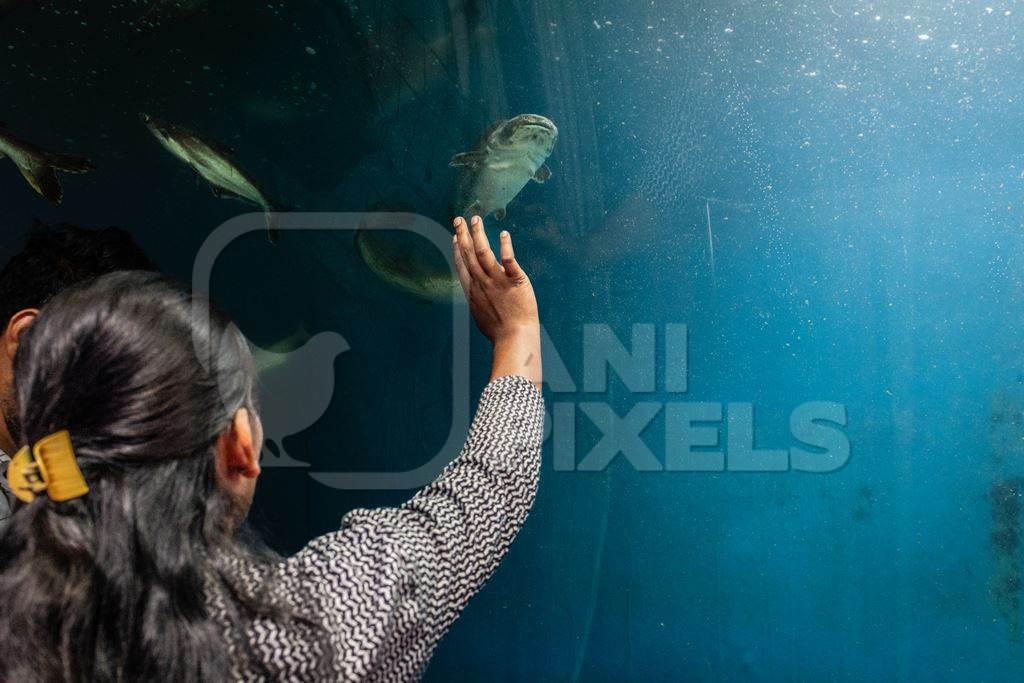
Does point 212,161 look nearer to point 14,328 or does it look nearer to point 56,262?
point 56,262

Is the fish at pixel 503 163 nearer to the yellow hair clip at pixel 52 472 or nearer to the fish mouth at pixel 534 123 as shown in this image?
the fish mouth at pixel 534 123

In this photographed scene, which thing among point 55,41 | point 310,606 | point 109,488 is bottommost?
point 310,606

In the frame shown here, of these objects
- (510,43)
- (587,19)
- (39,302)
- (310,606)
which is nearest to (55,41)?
(510,43)

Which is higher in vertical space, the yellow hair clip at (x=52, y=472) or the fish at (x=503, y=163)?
the fish at (x=503, y=163)

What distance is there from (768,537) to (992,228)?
1571mm

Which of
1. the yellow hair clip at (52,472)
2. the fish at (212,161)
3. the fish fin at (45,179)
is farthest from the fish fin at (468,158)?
the yellow hair clip at (52,472)

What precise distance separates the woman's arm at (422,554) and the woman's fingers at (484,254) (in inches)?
1.8

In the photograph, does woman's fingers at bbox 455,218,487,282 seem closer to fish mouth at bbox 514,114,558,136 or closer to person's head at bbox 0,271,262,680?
person's head at bbox 0,271,262,680

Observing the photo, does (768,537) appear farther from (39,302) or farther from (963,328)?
(39,302)

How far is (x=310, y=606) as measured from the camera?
67 centimetres

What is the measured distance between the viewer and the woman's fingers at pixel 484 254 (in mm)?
980

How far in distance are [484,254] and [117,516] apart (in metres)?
0.54

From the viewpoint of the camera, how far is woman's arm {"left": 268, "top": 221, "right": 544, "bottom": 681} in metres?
0.68

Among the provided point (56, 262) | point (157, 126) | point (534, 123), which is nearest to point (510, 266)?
point (56, 262)
